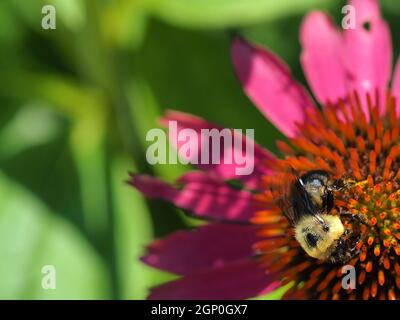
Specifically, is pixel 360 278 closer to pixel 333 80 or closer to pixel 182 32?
pixel 333 80

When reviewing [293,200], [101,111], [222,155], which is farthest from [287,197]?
[101,111]

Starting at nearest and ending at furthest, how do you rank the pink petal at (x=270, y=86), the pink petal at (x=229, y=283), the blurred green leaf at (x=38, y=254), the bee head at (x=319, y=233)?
the bee head at (x=319, y=233)
the pink petal at (x=229, y=283)
the pink petal at (x=270, y=86)
the blurred green leaf at (x=38, y=254)

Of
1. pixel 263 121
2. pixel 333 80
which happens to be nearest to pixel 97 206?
pixel 263 121

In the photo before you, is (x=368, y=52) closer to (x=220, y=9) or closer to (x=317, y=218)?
(x=220, y=9)

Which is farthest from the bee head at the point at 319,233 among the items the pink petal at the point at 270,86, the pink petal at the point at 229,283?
the pink petal at the point at 270,86

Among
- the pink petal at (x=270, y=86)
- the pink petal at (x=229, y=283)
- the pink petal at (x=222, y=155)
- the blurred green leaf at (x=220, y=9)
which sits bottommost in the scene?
the pink petal at (x=229, y=283)

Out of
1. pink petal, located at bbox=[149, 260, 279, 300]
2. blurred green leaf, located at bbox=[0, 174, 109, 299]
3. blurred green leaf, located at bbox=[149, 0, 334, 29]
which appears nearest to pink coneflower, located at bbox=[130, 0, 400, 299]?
pink petal, located at bbox=[149, 260, 279, 300]

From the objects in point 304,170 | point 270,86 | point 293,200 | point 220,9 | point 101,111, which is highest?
point 220,9

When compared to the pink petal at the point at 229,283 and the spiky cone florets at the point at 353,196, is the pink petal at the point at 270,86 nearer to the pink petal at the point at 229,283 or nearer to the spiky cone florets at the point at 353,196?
the spiky cone florets at the point at 353,196
